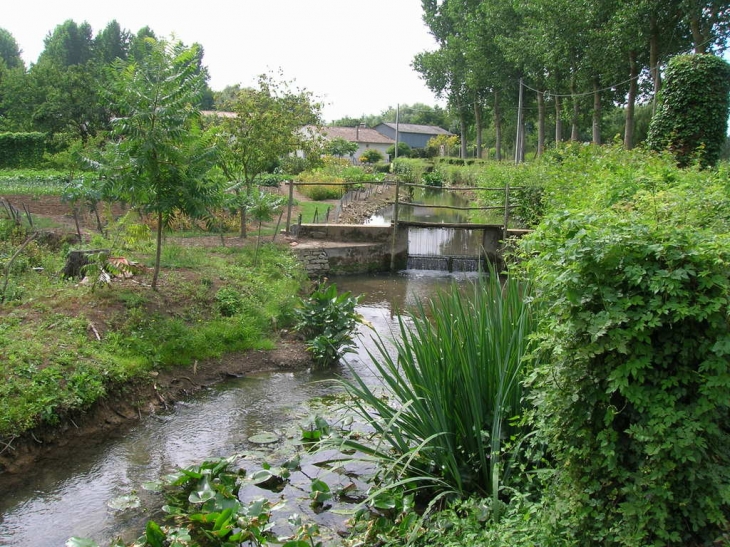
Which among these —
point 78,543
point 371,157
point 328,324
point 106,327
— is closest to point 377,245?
point 328,324

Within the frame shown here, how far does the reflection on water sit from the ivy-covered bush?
1.69 m

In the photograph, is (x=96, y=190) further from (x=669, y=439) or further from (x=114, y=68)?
(x=669, y=439)

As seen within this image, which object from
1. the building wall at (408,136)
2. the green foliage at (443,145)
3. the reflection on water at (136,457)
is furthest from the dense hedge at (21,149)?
the building wall at (408,136)

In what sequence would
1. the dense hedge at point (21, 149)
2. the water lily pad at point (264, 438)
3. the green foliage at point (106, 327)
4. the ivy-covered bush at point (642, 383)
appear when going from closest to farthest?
the ivy-covered bush at point (642, 383) → the water lily pad at point (264, 438) → the green foliage at point (106, 327) → the dense hedge at point (21, 149)

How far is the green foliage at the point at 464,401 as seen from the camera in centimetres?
414

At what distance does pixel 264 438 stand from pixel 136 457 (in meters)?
1.27

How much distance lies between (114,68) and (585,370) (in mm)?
7950

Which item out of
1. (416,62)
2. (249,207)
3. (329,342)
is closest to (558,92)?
(416,62)

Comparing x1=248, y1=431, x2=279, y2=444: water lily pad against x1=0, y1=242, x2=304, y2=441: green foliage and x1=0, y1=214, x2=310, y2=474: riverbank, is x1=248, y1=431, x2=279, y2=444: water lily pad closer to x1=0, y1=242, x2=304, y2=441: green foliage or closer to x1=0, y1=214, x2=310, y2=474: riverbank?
x1=0, y1=214, x2=310, y2=474: riverbank

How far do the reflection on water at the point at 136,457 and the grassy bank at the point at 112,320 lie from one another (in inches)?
22.1

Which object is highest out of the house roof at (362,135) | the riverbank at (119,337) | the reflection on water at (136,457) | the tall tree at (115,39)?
the tall tree at (115,39)

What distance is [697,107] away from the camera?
47.4 feet

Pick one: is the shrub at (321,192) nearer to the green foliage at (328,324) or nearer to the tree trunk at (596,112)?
the tree trunk at (596,112)

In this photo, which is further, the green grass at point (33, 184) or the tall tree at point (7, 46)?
the tall tree at point (7, 46)
